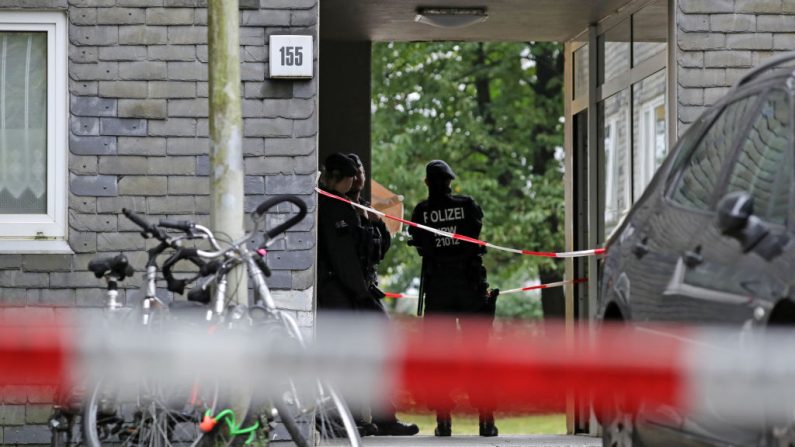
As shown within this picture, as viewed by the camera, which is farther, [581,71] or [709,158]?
[581,71]

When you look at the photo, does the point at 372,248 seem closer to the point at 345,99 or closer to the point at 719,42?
the point at 719,42

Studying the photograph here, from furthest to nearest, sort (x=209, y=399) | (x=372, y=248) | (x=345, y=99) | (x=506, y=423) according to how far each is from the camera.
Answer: (x=506, y=423) < (x=345, y=99) < (x=372, y=248) < (x=209, y=399)

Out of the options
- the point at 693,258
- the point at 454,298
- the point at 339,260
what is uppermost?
the point at 693,258

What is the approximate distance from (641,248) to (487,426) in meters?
5.15

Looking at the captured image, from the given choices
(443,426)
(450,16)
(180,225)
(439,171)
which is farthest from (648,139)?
(180,225)

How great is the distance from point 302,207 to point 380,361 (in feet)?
13.5

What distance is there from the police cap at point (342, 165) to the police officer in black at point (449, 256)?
0.73 metres

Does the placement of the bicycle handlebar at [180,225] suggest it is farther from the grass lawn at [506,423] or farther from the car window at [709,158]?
the grass lawn at [506,423]

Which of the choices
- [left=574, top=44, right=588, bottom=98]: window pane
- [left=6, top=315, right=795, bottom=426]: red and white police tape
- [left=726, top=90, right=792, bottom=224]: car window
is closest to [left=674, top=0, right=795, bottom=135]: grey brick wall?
[left=574, top=44, right=588, bottom=98]: window pane

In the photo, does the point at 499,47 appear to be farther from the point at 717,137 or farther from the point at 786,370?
the point at 786,370

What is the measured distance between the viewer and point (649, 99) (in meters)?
11.0

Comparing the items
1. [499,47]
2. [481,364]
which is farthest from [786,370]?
[499,47]

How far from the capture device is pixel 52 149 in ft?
32.9

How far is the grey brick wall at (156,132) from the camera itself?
9961 millimetres
